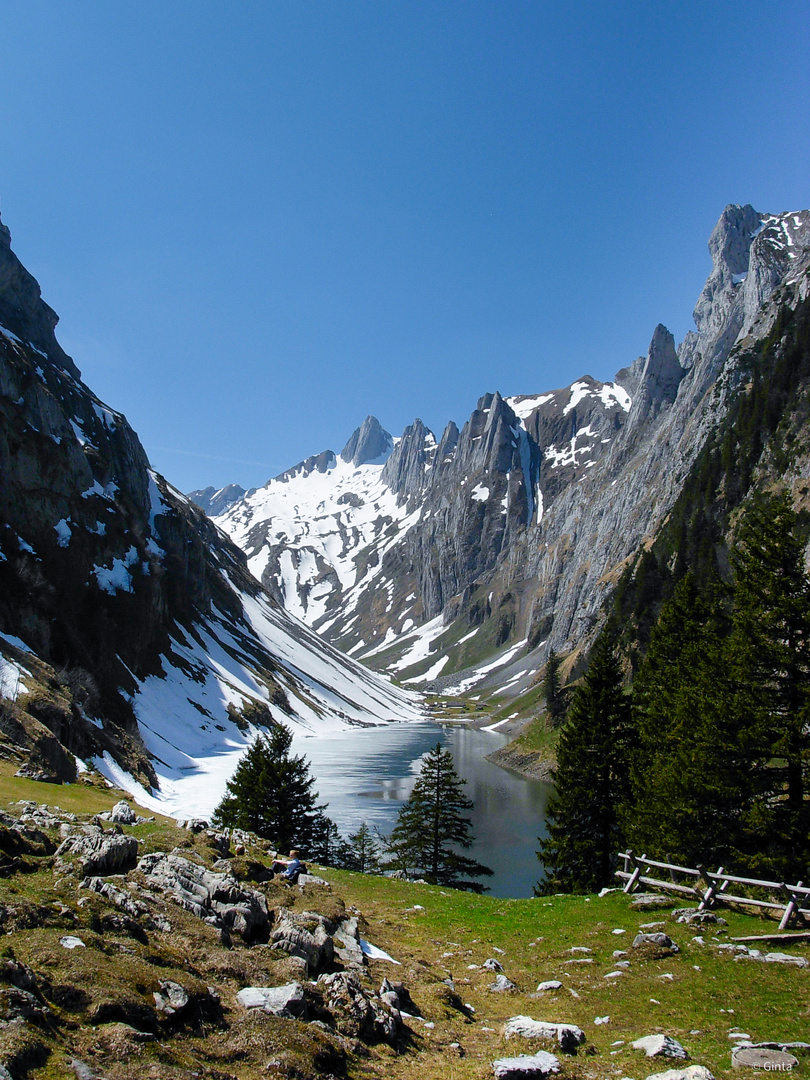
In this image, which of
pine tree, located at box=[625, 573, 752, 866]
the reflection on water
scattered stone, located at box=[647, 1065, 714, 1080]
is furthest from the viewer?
the reflection on water

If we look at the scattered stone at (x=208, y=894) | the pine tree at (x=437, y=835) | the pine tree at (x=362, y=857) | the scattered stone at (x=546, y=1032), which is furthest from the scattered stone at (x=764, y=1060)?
the pine tree at (x=362, y=857)

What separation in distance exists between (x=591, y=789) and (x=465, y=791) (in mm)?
44666

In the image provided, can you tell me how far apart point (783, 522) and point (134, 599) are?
3601 inches

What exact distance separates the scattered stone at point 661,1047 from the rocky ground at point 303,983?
4cm

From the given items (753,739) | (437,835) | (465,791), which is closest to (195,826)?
(753,739)

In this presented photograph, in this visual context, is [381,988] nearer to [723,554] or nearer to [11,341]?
[723,554]

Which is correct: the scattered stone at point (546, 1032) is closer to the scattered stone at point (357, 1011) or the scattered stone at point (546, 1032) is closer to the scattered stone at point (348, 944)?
the scattered stone at point (357, 1011)

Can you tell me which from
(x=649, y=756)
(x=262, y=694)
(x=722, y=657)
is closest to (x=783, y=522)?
(x=722, y=657)

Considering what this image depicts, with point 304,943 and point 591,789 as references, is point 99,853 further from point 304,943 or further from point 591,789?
point 591,789

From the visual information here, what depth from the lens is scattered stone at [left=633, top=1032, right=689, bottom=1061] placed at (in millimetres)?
10156

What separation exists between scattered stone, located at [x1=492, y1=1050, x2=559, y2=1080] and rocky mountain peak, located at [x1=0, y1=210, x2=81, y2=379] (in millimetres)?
122734

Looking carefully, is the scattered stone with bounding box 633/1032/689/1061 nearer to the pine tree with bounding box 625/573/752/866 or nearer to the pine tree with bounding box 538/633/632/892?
the pine tree with bounding box 625/573/752/866

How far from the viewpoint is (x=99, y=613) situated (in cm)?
8106

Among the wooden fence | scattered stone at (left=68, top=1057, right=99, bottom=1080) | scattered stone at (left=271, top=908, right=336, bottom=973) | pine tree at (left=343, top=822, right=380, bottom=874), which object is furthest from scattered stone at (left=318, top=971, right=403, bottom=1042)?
pine tree at (left=343, top=822, right=380, bottom=874)
